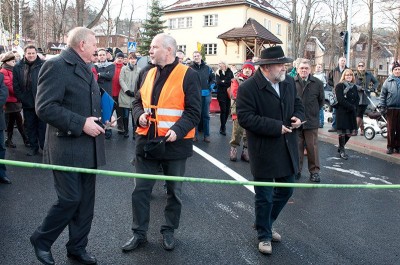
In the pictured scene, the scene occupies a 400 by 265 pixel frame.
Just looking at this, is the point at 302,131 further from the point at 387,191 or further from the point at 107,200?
the point at 107,200

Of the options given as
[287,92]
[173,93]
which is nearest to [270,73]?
[287,92]

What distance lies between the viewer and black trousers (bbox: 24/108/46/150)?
8180mm

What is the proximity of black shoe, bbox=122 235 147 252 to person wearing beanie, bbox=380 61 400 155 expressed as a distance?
7.24m

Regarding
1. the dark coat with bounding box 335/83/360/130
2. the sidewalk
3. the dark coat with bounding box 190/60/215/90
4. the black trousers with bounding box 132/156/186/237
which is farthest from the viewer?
the dark coat with bounding box 190/60/215/90

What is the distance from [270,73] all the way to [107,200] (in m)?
2.84

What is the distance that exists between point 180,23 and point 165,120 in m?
46.7

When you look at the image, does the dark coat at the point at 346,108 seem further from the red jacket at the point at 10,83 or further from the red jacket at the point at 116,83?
the red jacket at the point at 10,83

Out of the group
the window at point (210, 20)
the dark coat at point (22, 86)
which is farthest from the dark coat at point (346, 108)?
the window at point (210, 20)

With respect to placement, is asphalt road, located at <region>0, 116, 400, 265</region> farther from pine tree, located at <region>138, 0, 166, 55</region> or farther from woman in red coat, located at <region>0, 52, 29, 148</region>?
pine tree, located at <region>138, 0, 166, 55</region>

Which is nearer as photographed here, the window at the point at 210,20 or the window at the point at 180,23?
the window at the point at 210,20

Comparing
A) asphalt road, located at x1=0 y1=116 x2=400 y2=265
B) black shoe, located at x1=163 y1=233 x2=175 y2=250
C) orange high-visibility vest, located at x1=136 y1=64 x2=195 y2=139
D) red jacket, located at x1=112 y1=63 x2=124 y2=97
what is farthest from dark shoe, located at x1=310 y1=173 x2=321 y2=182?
red jacket, located at x1=112 y1=63 x2=124 y2=97

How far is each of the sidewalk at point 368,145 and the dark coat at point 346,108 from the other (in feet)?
4.04

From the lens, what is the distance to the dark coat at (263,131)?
14.3ft

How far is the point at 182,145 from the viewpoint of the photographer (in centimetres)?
432
